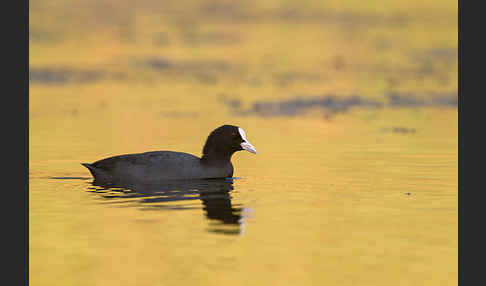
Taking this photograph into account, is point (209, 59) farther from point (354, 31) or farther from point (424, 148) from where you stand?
point (424, 148)

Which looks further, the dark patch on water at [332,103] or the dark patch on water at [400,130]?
the dark patch on water at [332,103]

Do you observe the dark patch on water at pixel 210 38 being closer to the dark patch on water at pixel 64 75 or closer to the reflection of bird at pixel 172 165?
the dark patch on water at pixel 64 75

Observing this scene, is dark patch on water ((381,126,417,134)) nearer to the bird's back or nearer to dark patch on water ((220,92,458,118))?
dark patch on water ((220,92,458,118))

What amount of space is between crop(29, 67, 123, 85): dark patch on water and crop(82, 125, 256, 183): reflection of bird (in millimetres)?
14855

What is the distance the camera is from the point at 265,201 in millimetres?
12531

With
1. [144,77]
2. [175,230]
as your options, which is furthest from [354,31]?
[175,230]

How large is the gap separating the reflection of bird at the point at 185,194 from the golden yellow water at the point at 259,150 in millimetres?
158

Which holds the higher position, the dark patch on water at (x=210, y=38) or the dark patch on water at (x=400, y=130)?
the dark patch on water at (x=210, y=38)

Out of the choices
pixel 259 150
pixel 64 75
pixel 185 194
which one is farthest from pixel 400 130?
pixel 64 75

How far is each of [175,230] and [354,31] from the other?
2599 centimetres

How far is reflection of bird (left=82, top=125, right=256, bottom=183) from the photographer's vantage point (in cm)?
1454

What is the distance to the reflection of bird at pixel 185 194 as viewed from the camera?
11.8 metres

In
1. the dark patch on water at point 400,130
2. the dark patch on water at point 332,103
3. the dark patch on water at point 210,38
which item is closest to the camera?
the dark patch on water at point 400,130

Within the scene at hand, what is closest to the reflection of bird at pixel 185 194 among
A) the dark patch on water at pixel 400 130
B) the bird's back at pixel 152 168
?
the bird's back at pixel 152 168
